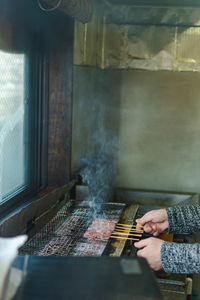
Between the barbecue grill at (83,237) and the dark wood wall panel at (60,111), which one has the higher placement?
the dark wood wall panel at (60,111)

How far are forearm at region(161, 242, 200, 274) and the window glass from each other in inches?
45.2

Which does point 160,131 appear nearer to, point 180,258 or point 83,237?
point 83,237

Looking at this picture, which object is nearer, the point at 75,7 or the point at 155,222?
the point at 155,222

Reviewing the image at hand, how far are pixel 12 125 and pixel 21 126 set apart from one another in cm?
20

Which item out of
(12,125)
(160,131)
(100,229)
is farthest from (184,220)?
(160,131)

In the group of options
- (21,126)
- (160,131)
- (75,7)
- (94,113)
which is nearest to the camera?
(75,7)

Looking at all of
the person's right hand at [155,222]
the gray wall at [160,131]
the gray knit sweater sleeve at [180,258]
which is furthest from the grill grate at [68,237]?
the gray wall at [160,131]

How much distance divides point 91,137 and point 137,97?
93 cm

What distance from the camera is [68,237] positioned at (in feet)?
7.23

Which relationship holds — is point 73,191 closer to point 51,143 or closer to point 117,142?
point 51,143

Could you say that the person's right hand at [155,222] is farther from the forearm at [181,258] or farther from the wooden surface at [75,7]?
the wooden surface at [75,7]

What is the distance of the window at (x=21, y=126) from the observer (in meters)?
2.38

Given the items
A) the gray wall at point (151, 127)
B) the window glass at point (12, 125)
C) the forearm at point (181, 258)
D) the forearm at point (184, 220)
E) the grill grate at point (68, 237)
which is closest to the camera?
the forearm at point (181, 258)

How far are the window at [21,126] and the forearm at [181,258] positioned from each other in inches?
44.0
